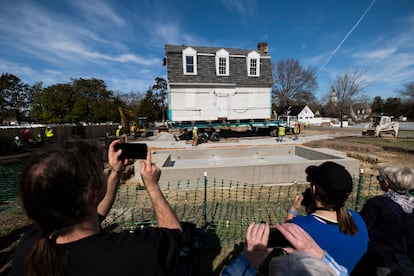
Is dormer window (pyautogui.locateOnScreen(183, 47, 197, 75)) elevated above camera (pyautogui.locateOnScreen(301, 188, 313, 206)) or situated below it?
above

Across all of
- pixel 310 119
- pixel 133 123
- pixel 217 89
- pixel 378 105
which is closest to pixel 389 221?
pixel 217 89

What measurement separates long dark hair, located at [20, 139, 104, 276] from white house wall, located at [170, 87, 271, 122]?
16.6 meters

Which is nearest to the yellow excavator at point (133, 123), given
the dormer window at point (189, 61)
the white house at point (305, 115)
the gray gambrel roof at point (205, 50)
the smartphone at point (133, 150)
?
the gray gambrel roof at point (205, 50)

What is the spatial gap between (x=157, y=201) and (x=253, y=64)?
20802 mm

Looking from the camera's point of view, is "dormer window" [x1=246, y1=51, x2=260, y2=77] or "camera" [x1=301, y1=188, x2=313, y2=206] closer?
"camera" [x1=301, y1=188, x2=313, y2=206]

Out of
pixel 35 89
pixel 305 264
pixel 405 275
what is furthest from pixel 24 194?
pixel 35 89

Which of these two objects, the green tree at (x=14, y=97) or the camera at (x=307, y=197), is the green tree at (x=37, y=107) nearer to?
the green tree at (x=14, y=97)

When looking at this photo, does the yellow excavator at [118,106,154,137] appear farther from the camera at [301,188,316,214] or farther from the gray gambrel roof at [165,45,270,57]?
the camera at [301,188,316,214]

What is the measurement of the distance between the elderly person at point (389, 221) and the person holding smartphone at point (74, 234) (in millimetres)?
1671

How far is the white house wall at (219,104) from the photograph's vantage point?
57.5 feet

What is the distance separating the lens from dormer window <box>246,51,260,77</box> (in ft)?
63.9

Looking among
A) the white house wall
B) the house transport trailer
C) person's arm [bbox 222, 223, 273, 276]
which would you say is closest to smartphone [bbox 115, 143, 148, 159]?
person's arm [bbox 222, 223, 273, 276]

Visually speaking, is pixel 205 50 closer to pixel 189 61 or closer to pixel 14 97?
pixel 189 61

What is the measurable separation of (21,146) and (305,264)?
19.0m
